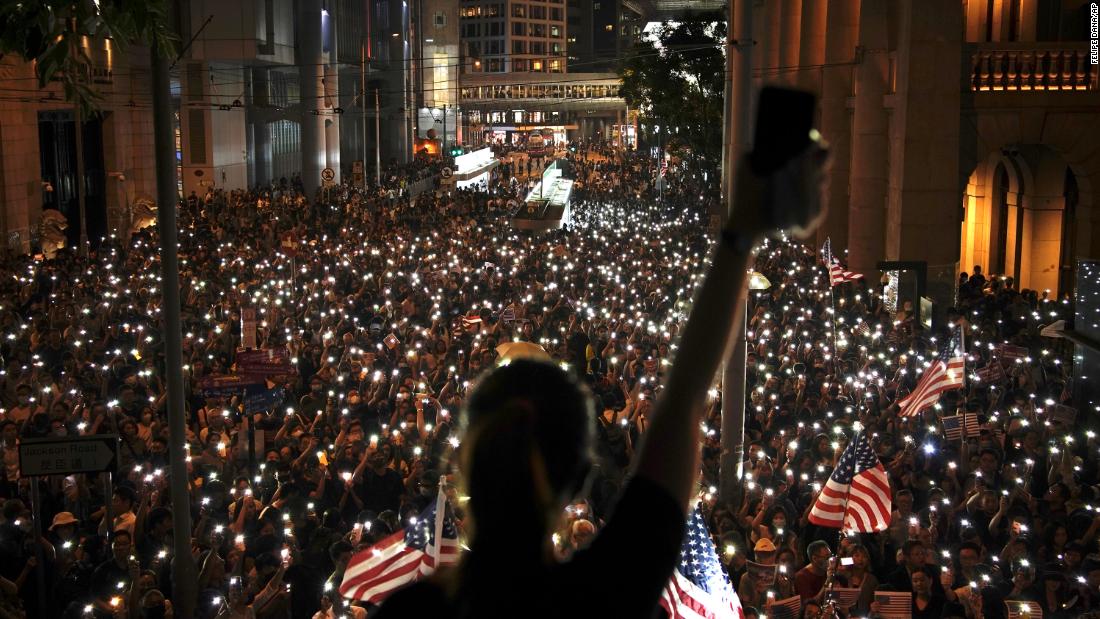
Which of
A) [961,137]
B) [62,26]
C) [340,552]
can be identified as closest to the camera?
[62,26]

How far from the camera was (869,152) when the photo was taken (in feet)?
98.8

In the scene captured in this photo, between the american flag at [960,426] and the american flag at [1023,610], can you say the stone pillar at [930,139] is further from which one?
the american flag at [1023,610]

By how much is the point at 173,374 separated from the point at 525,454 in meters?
9.40

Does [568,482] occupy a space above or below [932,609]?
above

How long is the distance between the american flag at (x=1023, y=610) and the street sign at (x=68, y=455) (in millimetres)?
7269

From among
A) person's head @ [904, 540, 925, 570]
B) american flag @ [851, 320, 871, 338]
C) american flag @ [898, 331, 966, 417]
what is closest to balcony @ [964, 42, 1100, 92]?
american flag @ [851, 320, 871, 338]

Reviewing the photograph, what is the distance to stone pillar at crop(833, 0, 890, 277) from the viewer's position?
28781mm

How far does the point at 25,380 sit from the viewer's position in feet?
55.6

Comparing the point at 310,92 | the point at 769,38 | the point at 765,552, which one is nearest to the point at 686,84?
the point at 769,38

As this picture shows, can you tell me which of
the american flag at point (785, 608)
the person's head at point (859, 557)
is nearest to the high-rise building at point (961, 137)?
the person's head at point (859, 557)

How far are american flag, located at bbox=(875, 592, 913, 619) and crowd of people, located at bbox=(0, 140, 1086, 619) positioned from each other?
0.06 metres

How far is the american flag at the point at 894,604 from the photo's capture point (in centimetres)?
945

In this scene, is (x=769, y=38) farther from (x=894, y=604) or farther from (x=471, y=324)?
(x=894, y=604)

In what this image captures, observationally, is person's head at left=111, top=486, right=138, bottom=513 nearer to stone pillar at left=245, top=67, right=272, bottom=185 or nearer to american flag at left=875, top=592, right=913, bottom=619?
american flag at left=875, top=592, right=913, bottom=619
